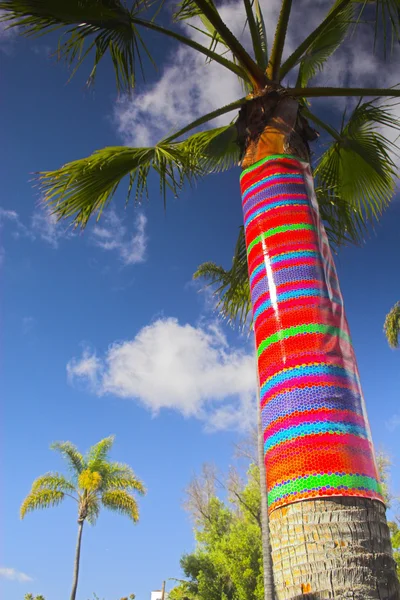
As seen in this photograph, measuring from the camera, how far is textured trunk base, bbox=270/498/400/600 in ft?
5.02

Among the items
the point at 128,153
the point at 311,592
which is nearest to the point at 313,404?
the point at 311,592

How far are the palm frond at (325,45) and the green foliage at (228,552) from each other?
20066 mm

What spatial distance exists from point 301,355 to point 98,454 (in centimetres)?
1758

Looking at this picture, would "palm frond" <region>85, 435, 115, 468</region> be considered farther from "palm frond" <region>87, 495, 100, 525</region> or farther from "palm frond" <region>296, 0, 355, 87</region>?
"palm frond" <region>296, 0, 355, 87</region>

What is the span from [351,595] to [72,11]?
3768 millimetres

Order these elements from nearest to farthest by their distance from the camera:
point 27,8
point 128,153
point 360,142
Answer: point 27,8, point 128,153, point 360,142

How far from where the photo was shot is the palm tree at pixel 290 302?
64.7 inches

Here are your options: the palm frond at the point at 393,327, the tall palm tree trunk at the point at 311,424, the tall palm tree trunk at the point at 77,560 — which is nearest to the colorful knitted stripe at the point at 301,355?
the tall palm tree trunk at the point at 311,424

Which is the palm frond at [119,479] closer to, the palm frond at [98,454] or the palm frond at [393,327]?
the palm frond at [98,454]

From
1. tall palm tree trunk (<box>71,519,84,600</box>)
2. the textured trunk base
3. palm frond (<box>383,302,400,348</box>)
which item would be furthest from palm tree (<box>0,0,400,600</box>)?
tall palm tree trunk (<box>71,519,84,600</box>)

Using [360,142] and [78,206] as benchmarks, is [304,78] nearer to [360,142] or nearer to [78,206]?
[360,142]

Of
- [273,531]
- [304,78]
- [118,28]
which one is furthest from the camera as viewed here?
[304,78]

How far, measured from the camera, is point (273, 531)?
1801 mm

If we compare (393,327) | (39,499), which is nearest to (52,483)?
(39,499)
